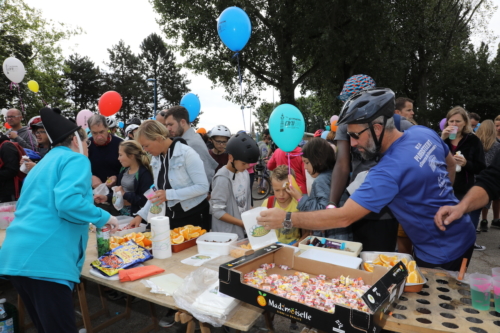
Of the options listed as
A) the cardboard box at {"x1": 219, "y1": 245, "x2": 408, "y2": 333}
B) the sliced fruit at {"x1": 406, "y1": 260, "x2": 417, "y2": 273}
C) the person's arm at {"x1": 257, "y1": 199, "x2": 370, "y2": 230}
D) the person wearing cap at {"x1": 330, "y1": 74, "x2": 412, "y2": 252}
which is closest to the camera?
the cardboard box at {"x1": 219, "y1": 245, "x2": 408, "y2": 333}

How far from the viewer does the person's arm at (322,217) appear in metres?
1.75

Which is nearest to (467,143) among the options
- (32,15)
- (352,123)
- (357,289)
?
(352,123)

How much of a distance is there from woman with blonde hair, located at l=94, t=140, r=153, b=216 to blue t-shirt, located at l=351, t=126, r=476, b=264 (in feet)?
8.49

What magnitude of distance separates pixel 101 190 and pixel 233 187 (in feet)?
5.81

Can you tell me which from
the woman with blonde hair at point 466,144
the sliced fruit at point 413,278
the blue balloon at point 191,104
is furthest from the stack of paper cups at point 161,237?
the blue balloon at point 191,104

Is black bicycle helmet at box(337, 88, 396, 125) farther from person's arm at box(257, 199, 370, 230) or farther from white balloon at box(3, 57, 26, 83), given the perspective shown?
white balloon at box(3, 57, 26, 83)

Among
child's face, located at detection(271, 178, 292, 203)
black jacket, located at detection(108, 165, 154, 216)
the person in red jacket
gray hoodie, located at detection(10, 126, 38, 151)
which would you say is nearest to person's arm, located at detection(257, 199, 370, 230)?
child's face, located at detection(271, 178, 292, 203)

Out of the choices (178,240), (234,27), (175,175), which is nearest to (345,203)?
(178,240)

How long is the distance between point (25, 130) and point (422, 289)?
7.07 meters

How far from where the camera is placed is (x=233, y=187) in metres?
3.11

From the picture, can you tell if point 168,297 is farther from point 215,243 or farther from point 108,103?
point 108,103

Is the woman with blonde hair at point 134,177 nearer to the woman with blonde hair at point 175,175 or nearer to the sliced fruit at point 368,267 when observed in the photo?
the woman with blonde hair at point 175,175

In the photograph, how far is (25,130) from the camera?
5.97m

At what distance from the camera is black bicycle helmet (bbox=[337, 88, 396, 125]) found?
1.73 meters
